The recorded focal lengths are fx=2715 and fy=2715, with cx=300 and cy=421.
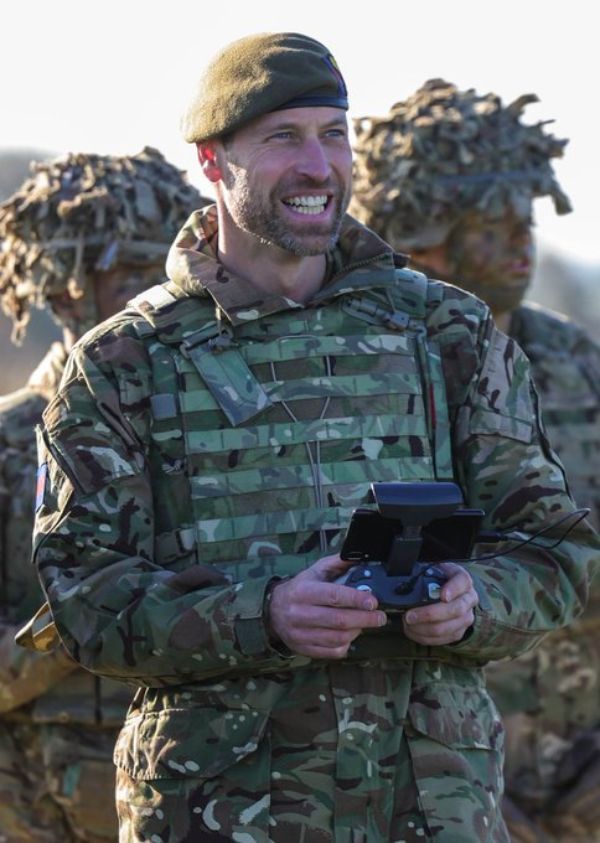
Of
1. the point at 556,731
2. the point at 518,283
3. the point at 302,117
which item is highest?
the point at 302,117

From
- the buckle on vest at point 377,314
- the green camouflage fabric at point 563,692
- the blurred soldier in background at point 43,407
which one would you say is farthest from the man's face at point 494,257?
the buckle on vest at point 377,314

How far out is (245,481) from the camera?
6426 mm

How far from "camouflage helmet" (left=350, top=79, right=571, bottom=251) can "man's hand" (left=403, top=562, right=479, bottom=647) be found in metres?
5.78

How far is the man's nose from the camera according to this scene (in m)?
6.53

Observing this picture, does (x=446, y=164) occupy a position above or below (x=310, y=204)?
below

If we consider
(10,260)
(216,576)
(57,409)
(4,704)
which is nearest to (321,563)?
(216,576)

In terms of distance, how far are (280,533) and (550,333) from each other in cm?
541

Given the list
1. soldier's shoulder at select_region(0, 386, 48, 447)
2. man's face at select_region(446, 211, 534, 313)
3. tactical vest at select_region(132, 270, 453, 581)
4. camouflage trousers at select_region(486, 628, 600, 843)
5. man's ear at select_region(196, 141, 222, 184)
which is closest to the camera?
tactical vest at select_region(132, 270, 453, 581)

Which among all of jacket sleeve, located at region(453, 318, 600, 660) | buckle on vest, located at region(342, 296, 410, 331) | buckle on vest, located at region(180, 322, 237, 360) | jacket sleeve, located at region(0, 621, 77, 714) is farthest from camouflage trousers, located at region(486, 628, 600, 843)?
buckle on vest, located at region(180, 322, 237, 360)

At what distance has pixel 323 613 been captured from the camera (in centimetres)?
591

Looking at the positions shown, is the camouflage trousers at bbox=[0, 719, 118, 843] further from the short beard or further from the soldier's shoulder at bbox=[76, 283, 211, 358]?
the short beard

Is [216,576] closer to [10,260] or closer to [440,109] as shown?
[10,260]

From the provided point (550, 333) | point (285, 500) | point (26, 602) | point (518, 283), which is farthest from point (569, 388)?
point (285, 500)

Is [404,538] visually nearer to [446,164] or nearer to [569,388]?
[569,388]
